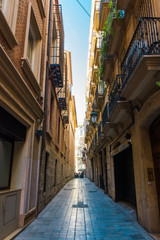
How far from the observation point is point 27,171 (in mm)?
5801

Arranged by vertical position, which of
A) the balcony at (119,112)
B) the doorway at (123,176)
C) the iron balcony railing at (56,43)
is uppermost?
the iron balcony railing at (56,43)

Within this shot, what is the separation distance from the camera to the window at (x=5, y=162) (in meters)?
4.95

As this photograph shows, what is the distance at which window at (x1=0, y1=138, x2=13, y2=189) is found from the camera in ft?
16.2

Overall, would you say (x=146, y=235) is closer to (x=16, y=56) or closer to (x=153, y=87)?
(x=153, y=87)

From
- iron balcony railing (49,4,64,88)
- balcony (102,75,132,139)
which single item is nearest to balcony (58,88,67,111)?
iron balcony railing (49,4,64,88)

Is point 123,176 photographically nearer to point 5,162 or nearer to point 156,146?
point 156,146

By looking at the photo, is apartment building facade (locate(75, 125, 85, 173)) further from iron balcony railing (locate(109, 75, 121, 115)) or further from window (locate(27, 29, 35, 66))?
window (locate(27, 29, 35, 66))

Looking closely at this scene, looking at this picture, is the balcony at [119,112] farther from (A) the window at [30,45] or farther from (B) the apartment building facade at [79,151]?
(B) the apartment building facade at [79,151]

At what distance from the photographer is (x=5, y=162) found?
204 inches


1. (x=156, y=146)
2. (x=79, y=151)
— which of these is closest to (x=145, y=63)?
(x=156, y=146)

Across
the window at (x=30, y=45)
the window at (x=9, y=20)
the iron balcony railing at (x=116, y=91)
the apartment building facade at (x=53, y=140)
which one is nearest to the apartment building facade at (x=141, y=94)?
the iron balcony railing at (x=116, y=91)

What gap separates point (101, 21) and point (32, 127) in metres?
6.97

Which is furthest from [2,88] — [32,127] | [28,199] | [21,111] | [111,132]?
[111,132]

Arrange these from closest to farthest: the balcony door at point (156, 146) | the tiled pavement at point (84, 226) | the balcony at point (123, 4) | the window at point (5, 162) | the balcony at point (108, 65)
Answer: the tiled pavement at point (84, 226) → the window at point (5, 162) → the balcony door at point (156, 146) → the balcony at point (123, 4) → the balcony at point (108, 65)
